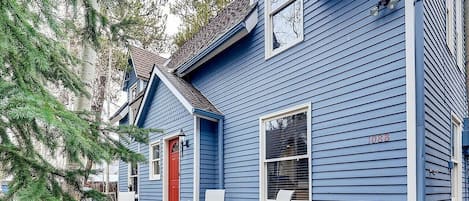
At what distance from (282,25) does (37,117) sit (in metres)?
5.69

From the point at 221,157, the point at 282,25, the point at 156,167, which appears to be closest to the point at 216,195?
the point at 221,157

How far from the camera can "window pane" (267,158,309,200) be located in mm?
6367

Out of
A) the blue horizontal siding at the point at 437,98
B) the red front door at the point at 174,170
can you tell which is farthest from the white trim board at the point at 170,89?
the blue horizontal siding at the point at 437,98

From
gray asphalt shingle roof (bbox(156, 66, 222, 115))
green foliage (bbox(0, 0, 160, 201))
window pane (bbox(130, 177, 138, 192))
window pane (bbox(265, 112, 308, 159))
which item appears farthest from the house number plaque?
window pane (bbox(130, 177, 138, 192))

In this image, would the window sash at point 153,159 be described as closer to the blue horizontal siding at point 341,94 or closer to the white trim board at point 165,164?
the white trim board at point 165,164

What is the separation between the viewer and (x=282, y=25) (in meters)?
7.25

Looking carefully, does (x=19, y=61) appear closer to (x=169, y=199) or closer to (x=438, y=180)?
(x=438, y=180)

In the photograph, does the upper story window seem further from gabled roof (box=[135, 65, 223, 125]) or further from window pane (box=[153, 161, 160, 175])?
window pane (box=[153, 161, 160, 175])

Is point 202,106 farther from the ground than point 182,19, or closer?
closer

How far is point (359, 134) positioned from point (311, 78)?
4.27 feet

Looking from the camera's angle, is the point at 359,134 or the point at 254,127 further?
the point at 254,127

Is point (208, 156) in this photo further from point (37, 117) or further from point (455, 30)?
point (37, 117)

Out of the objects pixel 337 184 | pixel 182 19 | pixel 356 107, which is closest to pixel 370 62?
pixel 356 107

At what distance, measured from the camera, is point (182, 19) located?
18.1m
